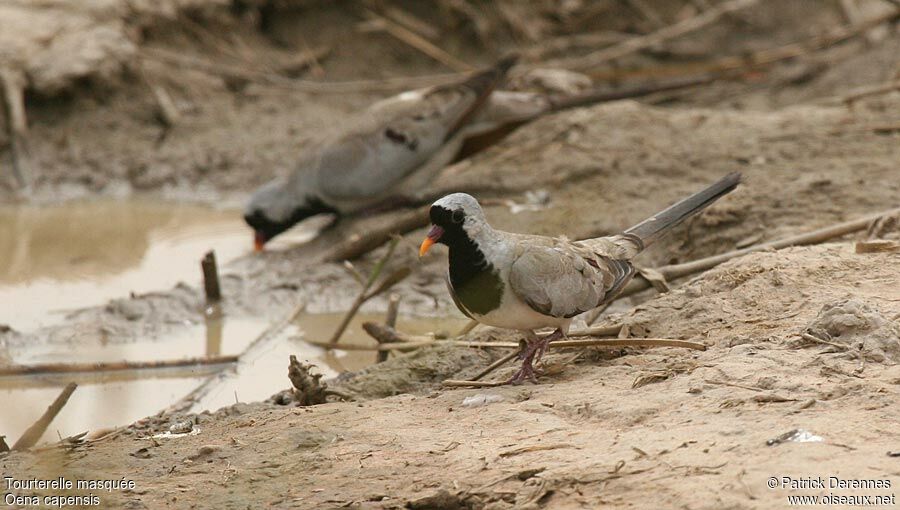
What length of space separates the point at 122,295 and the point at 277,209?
52.2 inches

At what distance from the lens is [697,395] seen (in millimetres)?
3814

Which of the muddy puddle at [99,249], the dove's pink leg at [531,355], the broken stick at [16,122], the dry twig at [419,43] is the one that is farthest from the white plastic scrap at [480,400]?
the dry twig at [419,43]

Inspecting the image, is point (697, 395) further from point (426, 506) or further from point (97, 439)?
point (97, 439)

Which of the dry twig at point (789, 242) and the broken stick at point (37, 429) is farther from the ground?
the dry twig at point (789, 242)

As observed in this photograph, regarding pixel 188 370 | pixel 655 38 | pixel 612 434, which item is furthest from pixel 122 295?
pixel 655 38

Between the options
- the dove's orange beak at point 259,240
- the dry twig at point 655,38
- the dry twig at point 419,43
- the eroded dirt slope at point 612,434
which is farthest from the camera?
the dry twig at point 419,43

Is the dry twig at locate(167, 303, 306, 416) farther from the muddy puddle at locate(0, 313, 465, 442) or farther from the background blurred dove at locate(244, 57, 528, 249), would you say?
the background blurred dove at locate(244, 57, 528, 249)

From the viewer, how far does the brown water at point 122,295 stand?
218 inches

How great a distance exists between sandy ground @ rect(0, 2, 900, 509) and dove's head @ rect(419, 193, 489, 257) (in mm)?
550

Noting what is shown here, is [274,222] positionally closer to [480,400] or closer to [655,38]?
[655,38]

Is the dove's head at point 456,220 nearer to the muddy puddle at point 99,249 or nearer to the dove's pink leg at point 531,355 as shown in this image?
the dove's pink leg at point 531,355

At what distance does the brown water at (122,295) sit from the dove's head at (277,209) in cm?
22

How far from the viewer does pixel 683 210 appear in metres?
5.13

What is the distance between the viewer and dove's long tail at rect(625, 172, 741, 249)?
512cm
